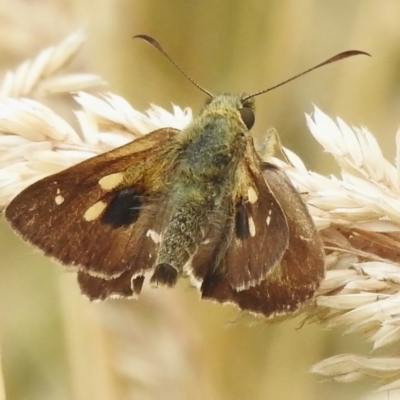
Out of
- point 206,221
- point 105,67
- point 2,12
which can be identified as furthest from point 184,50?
point 206,221

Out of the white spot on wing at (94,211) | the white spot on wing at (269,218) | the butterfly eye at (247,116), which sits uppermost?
the butterfly eye at (247,116)

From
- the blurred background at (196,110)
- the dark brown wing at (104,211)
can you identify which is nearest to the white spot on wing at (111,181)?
the dark brown wing at (104,211)

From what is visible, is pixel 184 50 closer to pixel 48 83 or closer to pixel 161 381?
pixel 48 83

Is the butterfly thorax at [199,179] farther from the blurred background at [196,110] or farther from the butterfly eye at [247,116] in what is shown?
the blurred background at [196,110]

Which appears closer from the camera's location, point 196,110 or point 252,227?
point 252,227

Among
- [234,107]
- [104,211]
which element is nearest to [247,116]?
[234,107]

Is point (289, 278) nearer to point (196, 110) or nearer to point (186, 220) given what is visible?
point (186, 220)

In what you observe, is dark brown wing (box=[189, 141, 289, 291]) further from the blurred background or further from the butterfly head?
the blurred background
